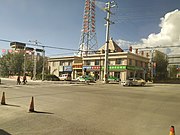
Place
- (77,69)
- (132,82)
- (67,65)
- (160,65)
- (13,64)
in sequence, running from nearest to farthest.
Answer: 1. (132,82)
2. (77,69)
3. (67,65)
4. (160,65)
5. (13,64)

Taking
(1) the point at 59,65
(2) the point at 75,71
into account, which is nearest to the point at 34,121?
(2) the point at 75,71

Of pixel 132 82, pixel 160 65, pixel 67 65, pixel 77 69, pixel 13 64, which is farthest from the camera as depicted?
pixel 13 64

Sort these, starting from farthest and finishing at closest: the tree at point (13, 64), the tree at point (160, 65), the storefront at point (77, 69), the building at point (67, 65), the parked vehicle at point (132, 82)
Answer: the tree at point (13, 64), the tree at point (160, 65), the building at point (67, 65), the storefront at point (77, 69), the parked vehicle at point (132, 82)

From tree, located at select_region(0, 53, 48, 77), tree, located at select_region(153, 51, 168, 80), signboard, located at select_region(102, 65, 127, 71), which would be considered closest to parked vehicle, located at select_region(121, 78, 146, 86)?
signboard, located at select_region(102, 65, 127, 71)

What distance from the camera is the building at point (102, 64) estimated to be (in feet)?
154

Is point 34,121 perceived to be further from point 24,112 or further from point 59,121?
point 24,112

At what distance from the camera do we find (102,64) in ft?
170

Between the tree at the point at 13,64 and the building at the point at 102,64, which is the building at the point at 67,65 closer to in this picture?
the building at the point at 102,64

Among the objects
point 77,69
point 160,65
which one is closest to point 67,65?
point 77,69

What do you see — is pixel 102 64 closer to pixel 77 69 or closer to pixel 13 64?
pixel 77 69

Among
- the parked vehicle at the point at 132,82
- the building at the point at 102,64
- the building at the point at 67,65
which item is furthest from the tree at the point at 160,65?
the parked vehicle at the point at 132,82

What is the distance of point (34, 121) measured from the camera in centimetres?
647

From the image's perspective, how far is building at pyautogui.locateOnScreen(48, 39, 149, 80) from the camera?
47.0 m

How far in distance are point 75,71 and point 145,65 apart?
24.1m
